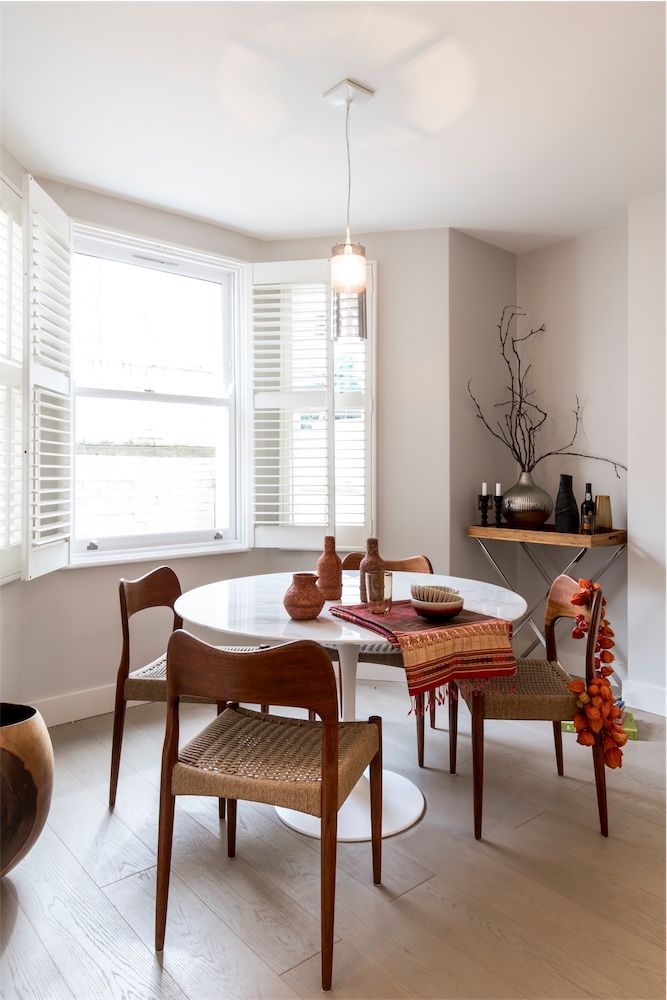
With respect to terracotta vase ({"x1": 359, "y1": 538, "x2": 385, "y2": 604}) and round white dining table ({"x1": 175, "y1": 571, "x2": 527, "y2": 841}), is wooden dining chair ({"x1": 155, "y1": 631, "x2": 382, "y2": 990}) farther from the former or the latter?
terracotta vase ({"x1": 359, "y1": 538, "x2": 385, "y2": 604})

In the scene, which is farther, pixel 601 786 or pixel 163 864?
pixel 601 786

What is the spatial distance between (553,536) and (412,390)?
45.1 inches

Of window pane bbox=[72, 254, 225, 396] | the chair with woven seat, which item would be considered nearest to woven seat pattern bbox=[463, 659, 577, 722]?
the chair with woven seat

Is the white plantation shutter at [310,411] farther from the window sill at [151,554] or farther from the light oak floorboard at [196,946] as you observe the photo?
the light oak floorboard at [196,946]

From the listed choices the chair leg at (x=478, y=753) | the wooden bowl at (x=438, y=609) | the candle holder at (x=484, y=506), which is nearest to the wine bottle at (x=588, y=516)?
the candle holder at (x=484, y=506)

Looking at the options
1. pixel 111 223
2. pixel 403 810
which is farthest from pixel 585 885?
pixel 111 223

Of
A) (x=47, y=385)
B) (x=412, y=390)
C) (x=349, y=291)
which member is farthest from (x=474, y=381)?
(x=47, y=385)

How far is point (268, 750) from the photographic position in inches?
69.2

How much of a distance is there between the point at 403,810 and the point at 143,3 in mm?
2697

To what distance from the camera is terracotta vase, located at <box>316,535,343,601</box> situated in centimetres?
231

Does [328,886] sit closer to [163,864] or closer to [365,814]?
[163,864]

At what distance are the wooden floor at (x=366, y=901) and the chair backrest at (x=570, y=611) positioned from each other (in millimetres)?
555

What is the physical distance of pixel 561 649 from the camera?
4.10 m

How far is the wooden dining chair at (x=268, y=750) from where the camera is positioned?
1.49 metres
